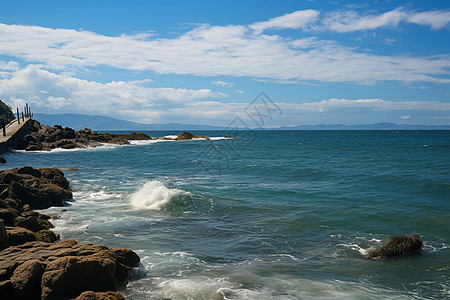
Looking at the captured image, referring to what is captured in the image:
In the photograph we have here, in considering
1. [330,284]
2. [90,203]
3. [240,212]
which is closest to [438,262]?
[330,284]

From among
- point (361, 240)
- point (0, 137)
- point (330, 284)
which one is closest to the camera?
point (330, 284)

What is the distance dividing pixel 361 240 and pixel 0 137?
52.8 metres

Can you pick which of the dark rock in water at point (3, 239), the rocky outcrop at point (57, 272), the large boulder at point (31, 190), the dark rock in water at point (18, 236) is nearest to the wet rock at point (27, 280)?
the rocky outcrop at point (57, 272)

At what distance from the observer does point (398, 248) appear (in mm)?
10180

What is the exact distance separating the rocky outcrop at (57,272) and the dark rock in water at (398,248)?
7290 mm

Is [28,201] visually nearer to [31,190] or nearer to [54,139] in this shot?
[31,190]

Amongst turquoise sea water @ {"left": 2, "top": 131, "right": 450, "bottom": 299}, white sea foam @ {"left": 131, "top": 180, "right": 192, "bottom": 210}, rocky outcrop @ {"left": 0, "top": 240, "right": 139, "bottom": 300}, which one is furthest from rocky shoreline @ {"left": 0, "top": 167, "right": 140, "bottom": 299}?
white sea foam @ {"left": 131, "top": 180, "right": 192, "bottom": 210}

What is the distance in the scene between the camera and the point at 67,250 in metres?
7.70

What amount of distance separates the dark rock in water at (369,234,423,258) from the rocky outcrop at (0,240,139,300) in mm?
7290

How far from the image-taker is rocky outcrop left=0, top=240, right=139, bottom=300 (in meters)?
6.68

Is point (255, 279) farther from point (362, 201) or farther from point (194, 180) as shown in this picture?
point (194, 180)

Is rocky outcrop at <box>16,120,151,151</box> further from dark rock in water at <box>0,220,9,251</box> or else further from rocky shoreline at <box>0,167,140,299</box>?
rocky shoreline at <box>0,167,140,299</box>

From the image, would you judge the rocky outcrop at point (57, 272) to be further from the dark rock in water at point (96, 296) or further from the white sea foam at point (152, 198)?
the white sea foam at point (152, 198)

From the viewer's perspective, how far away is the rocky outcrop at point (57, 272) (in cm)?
668
